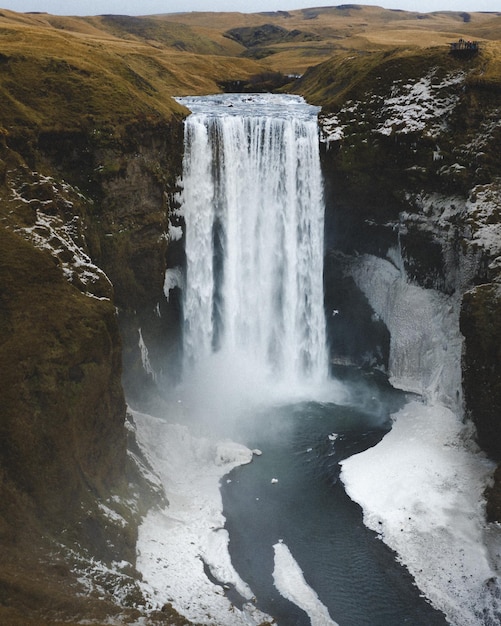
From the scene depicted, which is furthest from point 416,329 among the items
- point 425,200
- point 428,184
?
point 428,184

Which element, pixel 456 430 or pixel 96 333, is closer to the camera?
pixel 96 333

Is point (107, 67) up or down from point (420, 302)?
up

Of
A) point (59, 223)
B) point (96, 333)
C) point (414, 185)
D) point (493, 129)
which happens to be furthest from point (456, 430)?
point (59, 223)

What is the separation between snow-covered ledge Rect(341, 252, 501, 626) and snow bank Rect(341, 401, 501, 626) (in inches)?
1.3

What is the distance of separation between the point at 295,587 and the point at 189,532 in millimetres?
4304

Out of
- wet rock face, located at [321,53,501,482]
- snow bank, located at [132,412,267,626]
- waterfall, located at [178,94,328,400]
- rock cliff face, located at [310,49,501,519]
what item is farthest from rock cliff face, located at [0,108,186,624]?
rock cliff face, located at [310,49,501,519]

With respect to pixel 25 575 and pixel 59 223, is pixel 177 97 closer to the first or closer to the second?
pixel 59 223

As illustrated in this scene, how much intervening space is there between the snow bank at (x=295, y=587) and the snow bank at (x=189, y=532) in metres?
1.24

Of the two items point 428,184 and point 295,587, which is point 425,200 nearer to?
point 428,184

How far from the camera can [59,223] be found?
2222cm

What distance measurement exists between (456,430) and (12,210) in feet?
67.2

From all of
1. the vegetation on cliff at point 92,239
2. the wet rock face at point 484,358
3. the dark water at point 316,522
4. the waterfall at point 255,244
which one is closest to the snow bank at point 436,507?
the dark water at point 316,522

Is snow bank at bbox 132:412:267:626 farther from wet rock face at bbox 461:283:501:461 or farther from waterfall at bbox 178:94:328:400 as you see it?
wet rock face at bbox 461:283:501:461

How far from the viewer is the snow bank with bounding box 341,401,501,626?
19359mm
